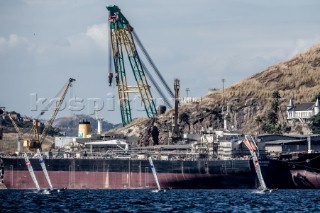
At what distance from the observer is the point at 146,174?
629ft

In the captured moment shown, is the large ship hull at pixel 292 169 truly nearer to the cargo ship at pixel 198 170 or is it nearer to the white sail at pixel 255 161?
the cargo ship at pixel 198 170

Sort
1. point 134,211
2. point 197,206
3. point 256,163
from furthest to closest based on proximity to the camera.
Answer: point 256,163 < point 197,206 < point 134,211

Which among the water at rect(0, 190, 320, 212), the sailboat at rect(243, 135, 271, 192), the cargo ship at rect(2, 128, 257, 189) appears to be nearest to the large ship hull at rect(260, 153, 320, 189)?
the cargo ship at rect(2, 128, 257, 189)

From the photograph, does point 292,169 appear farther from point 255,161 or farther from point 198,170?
point 198,170

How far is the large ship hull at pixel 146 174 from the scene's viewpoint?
18475 cm

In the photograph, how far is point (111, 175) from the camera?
195 meters

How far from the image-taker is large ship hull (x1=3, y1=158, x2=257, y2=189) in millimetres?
184750

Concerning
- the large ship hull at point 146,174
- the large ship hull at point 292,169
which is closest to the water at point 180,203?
the large ship hull at point 146,174

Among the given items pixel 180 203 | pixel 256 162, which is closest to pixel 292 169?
pixel 256 162

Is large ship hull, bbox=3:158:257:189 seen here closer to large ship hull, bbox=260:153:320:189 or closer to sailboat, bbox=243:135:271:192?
large ship hull, bbox=260:153:320:189

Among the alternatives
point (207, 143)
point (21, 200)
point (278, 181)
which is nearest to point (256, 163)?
point (278, 181)

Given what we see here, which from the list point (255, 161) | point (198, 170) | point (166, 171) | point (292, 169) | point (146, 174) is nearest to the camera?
point (255, 161)

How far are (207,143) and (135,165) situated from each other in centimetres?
1416

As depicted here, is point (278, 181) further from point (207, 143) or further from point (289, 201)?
point (289, 201)
